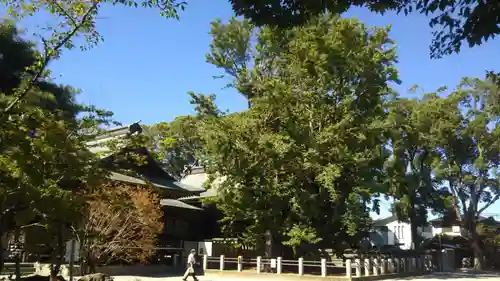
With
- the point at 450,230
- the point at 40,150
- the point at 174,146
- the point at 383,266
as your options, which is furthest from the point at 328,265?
the point at 450,230

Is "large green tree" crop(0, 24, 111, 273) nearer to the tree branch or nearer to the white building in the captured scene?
the tree branch

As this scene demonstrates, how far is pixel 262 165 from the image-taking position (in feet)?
85.4

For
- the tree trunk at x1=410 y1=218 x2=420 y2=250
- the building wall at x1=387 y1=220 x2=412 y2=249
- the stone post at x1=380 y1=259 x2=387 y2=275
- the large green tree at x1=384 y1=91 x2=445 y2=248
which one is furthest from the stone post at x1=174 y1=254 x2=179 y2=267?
the building wall at x1=387 y1=220 x2=412 y2=249

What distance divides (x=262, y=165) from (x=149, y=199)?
6801mm

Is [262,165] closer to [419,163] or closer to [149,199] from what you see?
[149,199]

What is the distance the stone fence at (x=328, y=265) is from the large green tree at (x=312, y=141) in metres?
1.25

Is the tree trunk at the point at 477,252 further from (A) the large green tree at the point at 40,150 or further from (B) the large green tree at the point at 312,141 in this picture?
(A) the large green tree at the point at 40,150

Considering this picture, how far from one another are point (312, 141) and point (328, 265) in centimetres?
666

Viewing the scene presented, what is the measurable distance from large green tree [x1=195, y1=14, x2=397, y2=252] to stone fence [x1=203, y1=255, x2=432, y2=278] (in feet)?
4.09

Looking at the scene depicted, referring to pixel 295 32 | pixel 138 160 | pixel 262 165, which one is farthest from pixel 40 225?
pixel 295 32

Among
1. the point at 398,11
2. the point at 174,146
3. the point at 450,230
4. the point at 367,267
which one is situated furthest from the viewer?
the point at 450,230

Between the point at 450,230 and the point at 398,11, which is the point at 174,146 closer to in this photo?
the point at 450,230

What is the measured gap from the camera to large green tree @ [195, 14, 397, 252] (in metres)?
24.8

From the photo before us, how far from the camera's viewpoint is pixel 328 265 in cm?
2389
